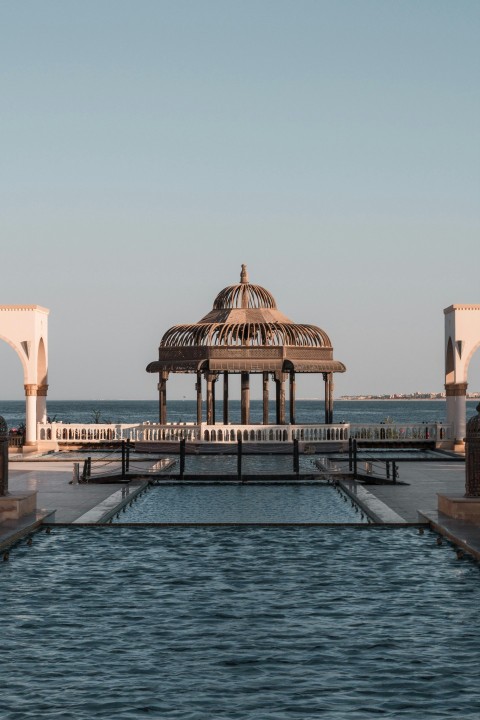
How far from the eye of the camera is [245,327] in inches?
1738

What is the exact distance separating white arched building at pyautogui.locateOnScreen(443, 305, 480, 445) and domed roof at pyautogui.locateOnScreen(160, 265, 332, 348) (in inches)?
199

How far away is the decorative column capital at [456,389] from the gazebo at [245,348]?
13.9 feet

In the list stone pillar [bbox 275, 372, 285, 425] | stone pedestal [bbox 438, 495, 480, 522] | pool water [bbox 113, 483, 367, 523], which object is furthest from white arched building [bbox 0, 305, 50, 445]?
stone pedestal [bbox 438, 495, 480, 522]

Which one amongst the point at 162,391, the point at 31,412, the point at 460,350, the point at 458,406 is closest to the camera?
the point at 460,350

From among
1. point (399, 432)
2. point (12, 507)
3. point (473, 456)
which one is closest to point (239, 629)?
point (473, 456)

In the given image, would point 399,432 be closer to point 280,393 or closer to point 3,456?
point 280,393

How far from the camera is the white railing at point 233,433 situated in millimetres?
43750

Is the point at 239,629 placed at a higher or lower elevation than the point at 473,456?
lower

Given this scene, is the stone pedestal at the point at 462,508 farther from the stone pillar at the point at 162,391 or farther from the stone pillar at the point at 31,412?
the stone pillar at the point at 31,412

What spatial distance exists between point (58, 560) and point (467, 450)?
743cm

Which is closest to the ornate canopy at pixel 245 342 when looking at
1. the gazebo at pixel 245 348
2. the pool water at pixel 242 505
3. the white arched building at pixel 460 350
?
the gazebo at pixel 245 348

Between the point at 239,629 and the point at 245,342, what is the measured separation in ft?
103

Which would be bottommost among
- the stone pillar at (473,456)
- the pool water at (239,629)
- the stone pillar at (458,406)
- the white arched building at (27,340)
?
the pool water at (239,629)

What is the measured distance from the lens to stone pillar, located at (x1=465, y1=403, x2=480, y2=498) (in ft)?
64.7
